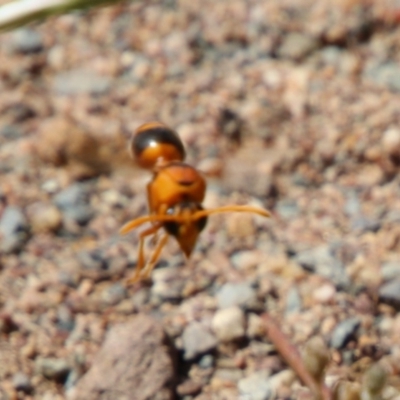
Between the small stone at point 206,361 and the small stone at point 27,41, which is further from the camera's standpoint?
the small stone at point 27,41

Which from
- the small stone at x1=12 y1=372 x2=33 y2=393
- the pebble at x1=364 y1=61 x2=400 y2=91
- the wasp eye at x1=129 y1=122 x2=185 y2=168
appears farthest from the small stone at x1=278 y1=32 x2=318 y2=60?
the small stone at x1=12 y1=372 x2=33 y2=393

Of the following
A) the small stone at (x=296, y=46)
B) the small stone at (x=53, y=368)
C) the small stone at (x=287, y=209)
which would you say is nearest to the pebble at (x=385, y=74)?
the small stone at (x=296, y=46)

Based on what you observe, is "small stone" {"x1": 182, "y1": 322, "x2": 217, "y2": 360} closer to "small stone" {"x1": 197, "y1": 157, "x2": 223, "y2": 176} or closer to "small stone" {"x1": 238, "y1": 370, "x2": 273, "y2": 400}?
"small stone" {"x1": 238, "y1": 370, "x2": 273, "y2": 400}

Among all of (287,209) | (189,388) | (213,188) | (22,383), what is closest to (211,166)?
(213,188)

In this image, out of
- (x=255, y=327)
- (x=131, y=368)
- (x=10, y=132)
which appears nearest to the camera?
(x=131, y=368)

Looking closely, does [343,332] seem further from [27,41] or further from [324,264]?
[27,41]

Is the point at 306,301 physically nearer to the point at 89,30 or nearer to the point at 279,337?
the point at 279,337

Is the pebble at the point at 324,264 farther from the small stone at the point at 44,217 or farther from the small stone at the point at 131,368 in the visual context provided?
the small stone at the point at 44,217
